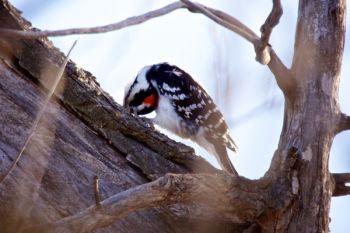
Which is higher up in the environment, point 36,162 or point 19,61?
point 19,61

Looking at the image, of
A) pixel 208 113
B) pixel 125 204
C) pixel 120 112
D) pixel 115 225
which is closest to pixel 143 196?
pixel 125 204

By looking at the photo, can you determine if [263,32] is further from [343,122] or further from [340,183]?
[340,183]

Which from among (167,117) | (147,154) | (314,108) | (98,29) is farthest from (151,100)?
(98,29)

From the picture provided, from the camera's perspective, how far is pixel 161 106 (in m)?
4.58

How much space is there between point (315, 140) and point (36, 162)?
2.84ft

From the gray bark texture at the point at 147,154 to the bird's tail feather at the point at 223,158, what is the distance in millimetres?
1664

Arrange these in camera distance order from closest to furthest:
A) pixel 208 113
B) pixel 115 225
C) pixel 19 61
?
1. pixel 115 225
2. pixel 19 61
3. pixel 208 113

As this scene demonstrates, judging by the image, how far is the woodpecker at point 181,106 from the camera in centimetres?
440

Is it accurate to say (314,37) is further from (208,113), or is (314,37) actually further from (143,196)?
(208,113)

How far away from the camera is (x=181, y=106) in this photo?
14.7 feet

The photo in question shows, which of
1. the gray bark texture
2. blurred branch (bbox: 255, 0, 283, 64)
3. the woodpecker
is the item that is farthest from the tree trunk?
the woodpecker

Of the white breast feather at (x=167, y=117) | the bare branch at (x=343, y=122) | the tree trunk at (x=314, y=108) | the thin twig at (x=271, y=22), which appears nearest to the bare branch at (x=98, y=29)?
the thin twig at (x=271, y=22)

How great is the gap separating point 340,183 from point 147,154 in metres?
0.63

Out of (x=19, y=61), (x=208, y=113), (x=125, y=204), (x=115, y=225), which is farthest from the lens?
(x=208, y=113)
